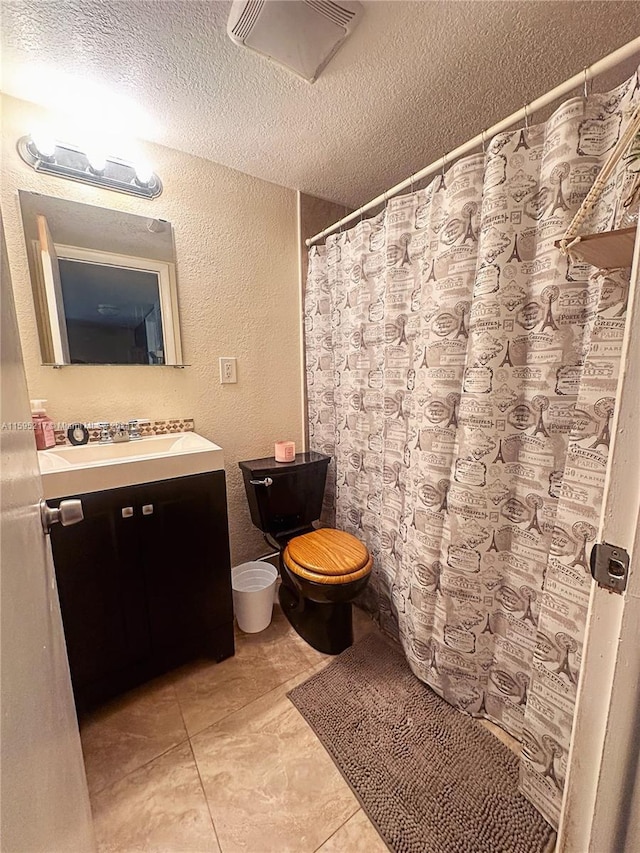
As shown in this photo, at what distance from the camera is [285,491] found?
1.59 metres

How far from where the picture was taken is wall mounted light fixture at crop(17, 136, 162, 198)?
1167 millimetres

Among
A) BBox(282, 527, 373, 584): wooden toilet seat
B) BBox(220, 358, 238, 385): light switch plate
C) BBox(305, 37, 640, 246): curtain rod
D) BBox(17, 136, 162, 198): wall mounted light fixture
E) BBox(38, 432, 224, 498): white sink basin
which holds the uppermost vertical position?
BBox(17, 136, 162, 198): wall mounted light fixture

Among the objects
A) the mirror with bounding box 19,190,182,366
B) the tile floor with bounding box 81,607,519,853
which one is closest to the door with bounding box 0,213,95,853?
the tile floor with bounding box 81,607,519,853

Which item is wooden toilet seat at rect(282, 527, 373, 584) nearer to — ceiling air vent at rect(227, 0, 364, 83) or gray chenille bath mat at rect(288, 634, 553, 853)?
gray chenille bath mat at rect(288, 634, 553, 853)

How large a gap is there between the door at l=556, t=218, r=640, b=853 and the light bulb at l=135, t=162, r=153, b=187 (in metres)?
1.63

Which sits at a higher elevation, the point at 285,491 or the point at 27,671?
the point at 27,671

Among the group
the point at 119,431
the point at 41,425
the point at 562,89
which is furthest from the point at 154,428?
the point at 562,89

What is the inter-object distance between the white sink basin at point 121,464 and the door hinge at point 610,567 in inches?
43.1

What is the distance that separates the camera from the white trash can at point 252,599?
5.02ft

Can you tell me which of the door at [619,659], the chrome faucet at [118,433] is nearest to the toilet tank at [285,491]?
the chrome faucet at [118,433]

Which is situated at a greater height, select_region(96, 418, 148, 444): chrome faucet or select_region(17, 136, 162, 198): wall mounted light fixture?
select_region(17, 136, 162, 198): wall mounted light fixture

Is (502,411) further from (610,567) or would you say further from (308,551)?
(308,551)

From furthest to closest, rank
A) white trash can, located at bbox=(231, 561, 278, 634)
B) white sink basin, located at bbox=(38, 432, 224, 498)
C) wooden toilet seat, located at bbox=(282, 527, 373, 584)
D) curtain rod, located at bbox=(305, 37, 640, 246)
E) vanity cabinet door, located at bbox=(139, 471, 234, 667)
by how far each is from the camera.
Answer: white trash can, located at bbox=(231, 561, 278, 634) → wooden toilet seat, located at bbox=(282, 527, 373, 584) → vanity cabinet door, located at bbox=(139, 471, 234, 667) → white sink basin, located at bbox=(38, 432, 224, 498) → curtain rod, located at bbox=(305, 37, 640, 246)

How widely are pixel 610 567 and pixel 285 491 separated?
50.1 inches
